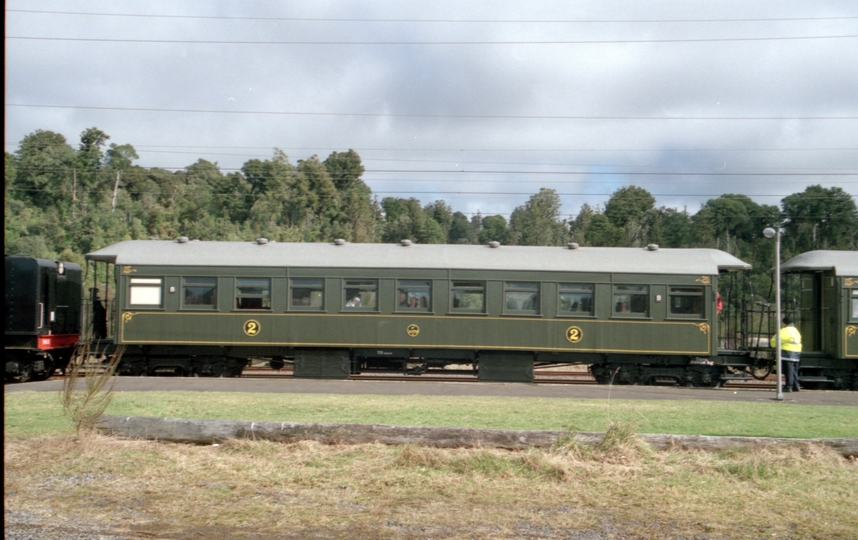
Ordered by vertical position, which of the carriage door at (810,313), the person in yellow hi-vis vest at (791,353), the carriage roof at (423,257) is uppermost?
the carriage roof at (423,257)

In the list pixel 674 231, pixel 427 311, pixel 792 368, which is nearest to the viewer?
pixel 792 368

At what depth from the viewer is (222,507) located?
7250mm

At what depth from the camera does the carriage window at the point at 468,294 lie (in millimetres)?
18672

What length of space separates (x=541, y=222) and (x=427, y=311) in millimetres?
18769

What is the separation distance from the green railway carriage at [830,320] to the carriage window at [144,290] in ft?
52.0

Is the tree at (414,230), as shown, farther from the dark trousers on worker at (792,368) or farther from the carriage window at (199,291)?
the dark trousers on worker at (792,368)

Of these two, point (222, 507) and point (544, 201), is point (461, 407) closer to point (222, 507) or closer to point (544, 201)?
point (222, 507)

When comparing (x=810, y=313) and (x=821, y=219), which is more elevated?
(x=821, y=219)

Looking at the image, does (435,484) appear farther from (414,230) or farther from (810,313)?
(414,230)

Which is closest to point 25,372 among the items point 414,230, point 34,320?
point 34,320

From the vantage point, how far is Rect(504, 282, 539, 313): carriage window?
1862 centimetres

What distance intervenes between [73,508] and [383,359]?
1223 centimetres

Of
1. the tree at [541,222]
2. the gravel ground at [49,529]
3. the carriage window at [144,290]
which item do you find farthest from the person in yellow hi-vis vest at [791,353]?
the tree at [541,222]

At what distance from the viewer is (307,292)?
1888 cm
